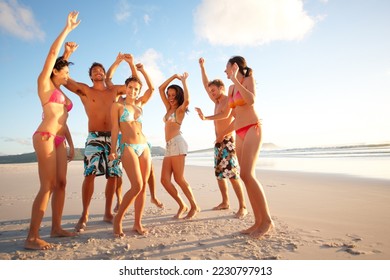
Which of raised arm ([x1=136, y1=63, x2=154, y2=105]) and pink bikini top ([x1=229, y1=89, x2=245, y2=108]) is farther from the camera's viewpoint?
raised arm ([x1=136, y1=63, x2=154, y2=105])

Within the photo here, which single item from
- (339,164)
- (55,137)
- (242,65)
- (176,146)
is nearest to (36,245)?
(55,137)

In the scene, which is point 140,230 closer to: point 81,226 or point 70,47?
point 81,226

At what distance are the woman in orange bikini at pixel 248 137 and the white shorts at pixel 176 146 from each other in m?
1.12

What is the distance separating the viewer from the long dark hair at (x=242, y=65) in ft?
12.7

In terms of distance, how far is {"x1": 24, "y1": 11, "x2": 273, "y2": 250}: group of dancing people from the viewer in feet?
10.7

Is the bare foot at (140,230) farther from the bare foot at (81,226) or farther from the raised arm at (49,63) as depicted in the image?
the raised arm at (49,63)

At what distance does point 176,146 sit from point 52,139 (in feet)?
6.45


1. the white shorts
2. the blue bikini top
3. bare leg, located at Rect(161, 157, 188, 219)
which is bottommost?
bare leg, located at Rect(161, 157, 188, 219)

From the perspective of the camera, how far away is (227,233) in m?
3.53

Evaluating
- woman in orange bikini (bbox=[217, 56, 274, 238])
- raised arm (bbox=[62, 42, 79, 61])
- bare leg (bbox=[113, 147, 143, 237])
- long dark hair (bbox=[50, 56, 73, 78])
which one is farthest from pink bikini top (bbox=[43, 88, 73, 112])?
woman in orange bikini (bbox=[217, 56, 274, 238])

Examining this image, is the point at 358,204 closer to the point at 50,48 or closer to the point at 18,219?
the point at 50,48

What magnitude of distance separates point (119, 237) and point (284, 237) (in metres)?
2.10

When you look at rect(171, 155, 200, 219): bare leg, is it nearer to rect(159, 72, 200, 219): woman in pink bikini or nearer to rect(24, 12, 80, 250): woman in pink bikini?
rect(159, 72, 200, 219): woman in pink bikini
